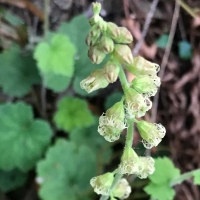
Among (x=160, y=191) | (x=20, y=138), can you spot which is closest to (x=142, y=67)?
(x=160, y=191)

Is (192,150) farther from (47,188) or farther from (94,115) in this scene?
(47,188)

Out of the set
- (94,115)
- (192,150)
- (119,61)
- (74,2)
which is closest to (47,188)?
(94,115)

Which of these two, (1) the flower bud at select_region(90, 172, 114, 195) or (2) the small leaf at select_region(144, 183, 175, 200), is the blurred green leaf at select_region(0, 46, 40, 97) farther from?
(1) the flower bud at select_region(90, 172, 114, 195)

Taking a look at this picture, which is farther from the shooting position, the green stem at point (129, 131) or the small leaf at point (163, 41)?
the small leaf at point (163, 41)

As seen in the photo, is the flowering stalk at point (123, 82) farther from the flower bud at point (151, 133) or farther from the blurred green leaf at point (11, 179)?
the blurred green leaf at point (11, 179)

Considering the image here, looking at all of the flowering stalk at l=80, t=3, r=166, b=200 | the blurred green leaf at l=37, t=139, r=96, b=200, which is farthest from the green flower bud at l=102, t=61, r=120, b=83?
the blurred green leaf at l=37, t=139, r=96, b=200

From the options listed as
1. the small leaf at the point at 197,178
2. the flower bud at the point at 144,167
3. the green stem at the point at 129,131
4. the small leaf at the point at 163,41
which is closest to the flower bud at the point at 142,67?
the green stem at the point at 129,131

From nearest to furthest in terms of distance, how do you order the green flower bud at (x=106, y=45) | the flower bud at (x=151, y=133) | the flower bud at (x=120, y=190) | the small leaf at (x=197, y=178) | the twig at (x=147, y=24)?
1. the green flower bud at (x=106, y=45)
2. the flower bud at (x=151, y=133)
3. the flower bud at (x=120, y=190)
4. the small leaf at (x=197, y=178)
5. the twig at (x=147, y=24)
